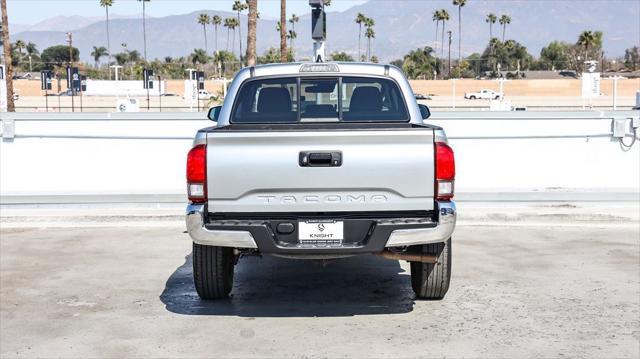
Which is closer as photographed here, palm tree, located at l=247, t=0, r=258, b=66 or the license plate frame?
the license plate frame

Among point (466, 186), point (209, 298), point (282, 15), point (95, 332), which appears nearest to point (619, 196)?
point (466, 186)

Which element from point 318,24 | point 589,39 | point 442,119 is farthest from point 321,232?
point 589,39

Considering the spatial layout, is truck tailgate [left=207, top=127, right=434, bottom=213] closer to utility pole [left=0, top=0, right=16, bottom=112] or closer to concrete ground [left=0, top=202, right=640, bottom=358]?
concrete ground [left=0, top=202, right=640, bottom=358]

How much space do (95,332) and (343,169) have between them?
228 cm

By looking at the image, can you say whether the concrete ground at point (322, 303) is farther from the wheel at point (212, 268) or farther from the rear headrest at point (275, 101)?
the rear headrest at point (275, 101)

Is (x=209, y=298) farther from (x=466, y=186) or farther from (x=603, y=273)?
(x=466, y=186)

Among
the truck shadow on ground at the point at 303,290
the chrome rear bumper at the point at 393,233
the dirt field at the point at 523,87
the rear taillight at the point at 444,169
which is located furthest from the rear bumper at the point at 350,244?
the dirt field at the point at 523,87

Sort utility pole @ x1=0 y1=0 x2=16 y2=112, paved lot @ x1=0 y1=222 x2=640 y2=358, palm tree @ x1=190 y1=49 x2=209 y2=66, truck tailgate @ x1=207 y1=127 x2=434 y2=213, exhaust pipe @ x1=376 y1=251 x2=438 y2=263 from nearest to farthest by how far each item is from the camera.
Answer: paved lot @ x1=0 y1=222 x2=640 y2=358 < truck tailgate @ x1=207 y1=127 x2=434 y2=213 < exhaust pipe @ x1=376 y1=251 x2=438 y2=263 < utility pole @ x1=0 y1=0 x2=16 y2=112 < palm tree @ x1=190 y1=49 x2=209 y2=66

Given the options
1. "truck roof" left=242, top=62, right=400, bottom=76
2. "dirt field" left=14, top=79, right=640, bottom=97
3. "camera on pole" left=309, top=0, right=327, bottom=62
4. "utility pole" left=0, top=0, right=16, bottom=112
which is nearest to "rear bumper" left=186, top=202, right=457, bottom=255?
"truck roof" left=242, top=62, right=400, bottom=76

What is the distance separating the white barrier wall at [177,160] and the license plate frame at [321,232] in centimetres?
837

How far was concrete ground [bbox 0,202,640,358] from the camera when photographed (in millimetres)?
6414

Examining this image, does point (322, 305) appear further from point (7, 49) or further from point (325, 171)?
point (7, 49)

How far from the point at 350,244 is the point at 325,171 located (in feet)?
1.97

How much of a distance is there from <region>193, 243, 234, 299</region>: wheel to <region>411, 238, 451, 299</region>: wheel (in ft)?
5.30
